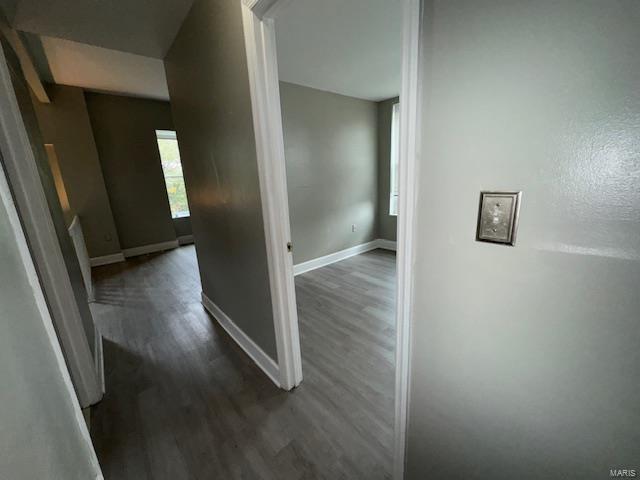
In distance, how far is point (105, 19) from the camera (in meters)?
1.70

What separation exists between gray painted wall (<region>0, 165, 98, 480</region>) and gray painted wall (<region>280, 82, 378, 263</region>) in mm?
2849

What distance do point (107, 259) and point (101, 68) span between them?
2.96 metres

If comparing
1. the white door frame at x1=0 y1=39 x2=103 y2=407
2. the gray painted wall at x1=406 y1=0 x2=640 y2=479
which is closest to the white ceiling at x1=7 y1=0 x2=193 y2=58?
the white door frame at x1=0 y1=39 x2=103 y2=407

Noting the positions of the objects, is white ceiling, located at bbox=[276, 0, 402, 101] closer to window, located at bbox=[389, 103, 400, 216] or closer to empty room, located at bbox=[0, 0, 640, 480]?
empty room, located at bbox=[0, 0, 640, 480]

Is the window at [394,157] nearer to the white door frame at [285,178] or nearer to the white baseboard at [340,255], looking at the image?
the white baseboard at [340,255]

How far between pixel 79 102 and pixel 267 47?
4.56m

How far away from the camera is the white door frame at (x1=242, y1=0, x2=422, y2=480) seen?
0.68 meters

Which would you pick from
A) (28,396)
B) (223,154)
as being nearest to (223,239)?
(223,154)

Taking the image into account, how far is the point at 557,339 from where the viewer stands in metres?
0.55

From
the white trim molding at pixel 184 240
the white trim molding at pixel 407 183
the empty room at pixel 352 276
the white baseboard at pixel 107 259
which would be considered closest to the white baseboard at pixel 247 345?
the empty room at pixel 352 276

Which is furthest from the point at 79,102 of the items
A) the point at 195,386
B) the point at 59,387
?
the point at 59,387

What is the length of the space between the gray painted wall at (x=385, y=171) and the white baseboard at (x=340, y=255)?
5.4 inches

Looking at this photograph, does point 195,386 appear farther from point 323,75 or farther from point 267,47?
point 323,75

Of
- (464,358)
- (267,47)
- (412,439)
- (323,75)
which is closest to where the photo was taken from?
(464,358)
